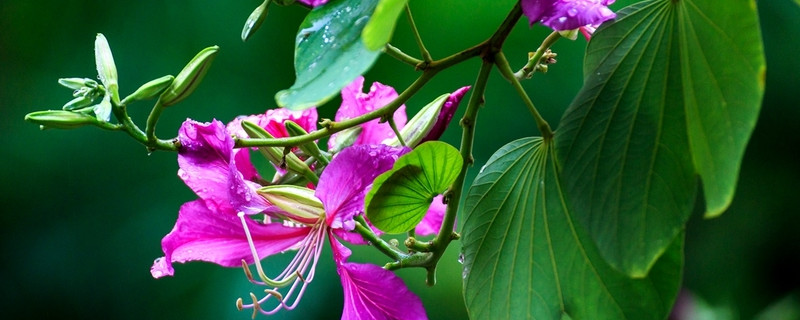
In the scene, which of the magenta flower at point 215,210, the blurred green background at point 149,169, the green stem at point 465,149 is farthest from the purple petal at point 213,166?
the blurred green background at point 149,169

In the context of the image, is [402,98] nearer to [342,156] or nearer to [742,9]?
[342,156]

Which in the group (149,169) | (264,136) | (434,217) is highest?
(264,136)

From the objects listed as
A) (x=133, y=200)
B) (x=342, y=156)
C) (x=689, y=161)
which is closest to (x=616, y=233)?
(x=689, y=161)

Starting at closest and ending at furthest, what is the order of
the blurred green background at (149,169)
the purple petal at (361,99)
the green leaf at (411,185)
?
the green leaf at (411,185), the purple petal at (361,99), the blurred green background at (149,169)

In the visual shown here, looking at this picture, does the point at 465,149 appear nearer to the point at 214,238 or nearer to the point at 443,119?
the point at 443,119

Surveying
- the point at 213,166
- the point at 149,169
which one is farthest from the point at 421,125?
the point at 149,169

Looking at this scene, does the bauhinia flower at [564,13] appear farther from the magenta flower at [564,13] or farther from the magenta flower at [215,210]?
the magenta flower at [215,210]

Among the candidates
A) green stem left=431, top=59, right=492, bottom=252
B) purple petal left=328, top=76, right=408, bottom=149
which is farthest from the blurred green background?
green stem left=431, top=59, right=492, bottom=252
